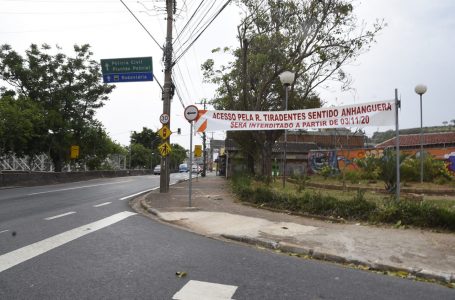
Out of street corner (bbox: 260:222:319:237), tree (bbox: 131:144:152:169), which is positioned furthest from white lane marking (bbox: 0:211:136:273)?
tree (bbox: 131:144:152:169)

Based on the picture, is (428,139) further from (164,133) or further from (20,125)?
(20,125)

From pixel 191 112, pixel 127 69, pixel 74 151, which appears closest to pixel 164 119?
pixel 127 69

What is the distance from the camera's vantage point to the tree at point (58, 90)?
3172 centimetres

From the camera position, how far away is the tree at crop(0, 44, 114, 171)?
31719 mm

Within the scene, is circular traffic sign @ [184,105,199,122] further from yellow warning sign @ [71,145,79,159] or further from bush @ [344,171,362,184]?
yellow warning sign @ [71,145,79,159]

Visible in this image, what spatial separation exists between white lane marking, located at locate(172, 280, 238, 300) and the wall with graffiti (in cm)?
1070

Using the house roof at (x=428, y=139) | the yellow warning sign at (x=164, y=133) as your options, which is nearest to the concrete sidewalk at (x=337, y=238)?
the yellow warning sign at (x=164, y=133)

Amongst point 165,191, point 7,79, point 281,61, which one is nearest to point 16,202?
point 165,191

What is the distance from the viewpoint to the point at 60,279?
5.06 m

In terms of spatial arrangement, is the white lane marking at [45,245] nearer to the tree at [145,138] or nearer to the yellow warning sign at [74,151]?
the yellow warning sign at [74,151]

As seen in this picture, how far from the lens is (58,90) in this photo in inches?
1313

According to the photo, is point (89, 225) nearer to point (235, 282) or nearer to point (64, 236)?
point (64, 236)

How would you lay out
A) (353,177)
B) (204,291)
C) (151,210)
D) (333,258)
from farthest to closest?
(353,177) < (151,210) < (333,258) < (204,291)

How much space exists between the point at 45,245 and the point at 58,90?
29070mm
